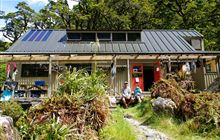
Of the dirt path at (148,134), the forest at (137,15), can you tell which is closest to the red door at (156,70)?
the dirt path at (148,134)

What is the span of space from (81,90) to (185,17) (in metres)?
22.2

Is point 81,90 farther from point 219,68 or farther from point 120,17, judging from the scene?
point 120,17

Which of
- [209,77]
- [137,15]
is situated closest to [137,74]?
[209,77]

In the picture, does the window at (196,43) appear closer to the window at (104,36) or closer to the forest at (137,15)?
the forest at (137,15)

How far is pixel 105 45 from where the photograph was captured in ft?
48.8

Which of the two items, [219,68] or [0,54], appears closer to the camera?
[0,54]

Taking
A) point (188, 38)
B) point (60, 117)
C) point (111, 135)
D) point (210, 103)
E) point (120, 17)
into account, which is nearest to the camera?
point (60, 117)

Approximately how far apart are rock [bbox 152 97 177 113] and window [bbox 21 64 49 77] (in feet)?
28.5

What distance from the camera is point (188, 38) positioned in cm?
1692

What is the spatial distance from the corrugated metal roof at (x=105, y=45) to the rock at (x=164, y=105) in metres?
6.83

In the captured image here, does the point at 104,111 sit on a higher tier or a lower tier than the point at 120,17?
lower

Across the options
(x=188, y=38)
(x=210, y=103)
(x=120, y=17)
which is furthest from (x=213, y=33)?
(x=210, y=103)

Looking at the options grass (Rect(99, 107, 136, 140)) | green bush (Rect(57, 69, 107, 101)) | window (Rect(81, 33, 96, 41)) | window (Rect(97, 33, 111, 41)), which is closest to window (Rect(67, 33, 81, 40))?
window (Rect(81, 33, 96, 41))

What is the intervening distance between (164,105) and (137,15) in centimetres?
1827
